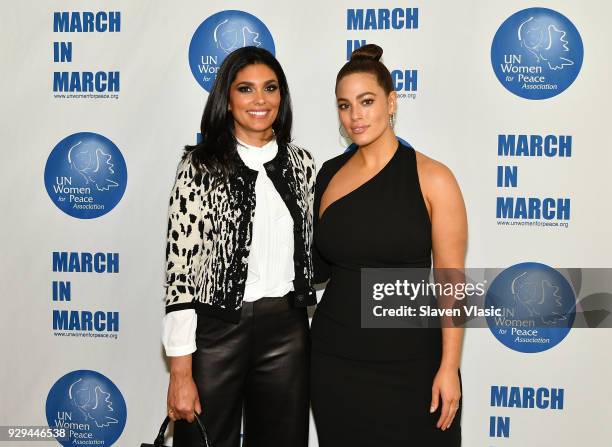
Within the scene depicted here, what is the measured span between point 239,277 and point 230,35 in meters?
1.28

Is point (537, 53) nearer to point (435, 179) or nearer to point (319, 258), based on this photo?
point (435, 179)

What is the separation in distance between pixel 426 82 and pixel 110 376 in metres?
1.90

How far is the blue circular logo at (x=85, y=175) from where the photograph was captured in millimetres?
2779

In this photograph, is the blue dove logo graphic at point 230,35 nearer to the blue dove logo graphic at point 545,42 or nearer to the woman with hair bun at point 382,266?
the woman with hair bun at point 382,266

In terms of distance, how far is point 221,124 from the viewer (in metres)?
1.97

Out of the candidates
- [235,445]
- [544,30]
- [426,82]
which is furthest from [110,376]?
[544,30]

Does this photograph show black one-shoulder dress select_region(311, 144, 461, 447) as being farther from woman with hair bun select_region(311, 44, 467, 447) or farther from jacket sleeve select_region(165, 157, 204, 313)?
jacket sleeve select_region(165, 157, 204, 313)

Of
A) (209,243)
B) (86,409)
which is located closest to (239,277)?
(209,243)

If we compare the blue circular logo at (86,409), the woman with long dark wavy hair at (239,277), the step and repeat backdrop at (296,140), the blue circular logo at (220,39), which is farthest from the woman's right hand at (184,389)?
the blue circular logo at (220,39)

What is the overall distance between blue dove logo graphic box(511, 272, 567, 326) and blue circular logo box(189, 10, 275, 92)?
142cm

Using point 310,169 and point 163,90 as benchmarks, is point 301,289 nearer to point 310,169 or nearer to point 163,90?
point 310,169

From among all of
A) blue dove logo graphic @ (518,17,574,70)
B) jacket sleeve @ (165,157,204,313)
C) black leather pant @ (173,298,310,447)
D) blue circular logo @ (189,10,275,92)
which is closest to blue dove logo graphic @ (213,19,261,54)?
blue circular logo @ (189,10,275,92)

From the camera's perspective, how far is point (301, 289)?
76.4 inches

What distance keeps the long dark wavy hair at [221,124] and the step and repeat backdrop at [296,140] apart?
2.28 feet
